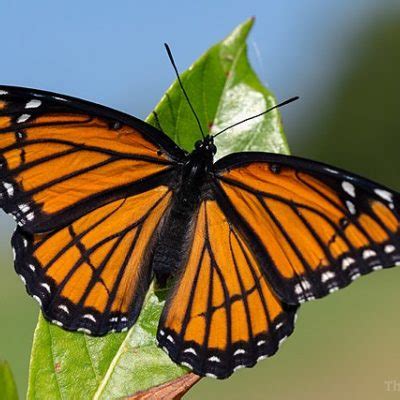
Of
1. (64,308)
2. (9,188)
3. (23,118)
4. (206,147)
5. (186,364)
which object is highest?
(23,118)

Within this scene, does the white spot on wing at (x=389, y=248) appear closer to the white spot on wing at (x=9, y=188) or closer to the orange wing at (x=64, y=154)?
the orange wing at (x=64, y=154)

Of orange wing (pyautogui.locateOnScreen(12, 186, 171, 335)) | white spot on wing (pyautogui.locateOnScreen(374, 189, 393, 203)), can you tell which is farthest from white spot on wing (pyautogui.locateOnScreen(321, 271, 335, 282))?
orange wing (pyautogui.locateOnScreen(12, 186, 171, 335))

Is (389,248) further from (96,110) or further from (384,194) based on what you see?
(96,110)

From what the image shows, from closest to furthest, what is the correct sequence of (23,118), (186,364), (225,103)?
(186,364)
(23,118)
(225,103)

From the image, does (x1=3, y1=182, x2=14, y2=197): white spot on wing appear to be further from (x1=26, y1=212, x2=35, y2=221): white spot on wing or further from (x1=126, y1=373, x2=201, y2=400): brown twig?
(x1=126, y1=373, x2=201, y2=400): brown twig

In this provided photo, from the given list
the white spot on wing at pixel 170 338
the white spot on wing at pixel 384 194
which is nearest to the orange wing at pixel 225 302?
the white spot on wing at pixel 170 338

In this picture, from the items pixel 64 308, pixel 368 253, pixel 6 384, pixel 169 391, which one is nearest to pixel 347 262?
pixel 368 253

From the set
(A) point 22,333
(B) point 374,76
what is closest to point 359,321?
(A) point 22,333
